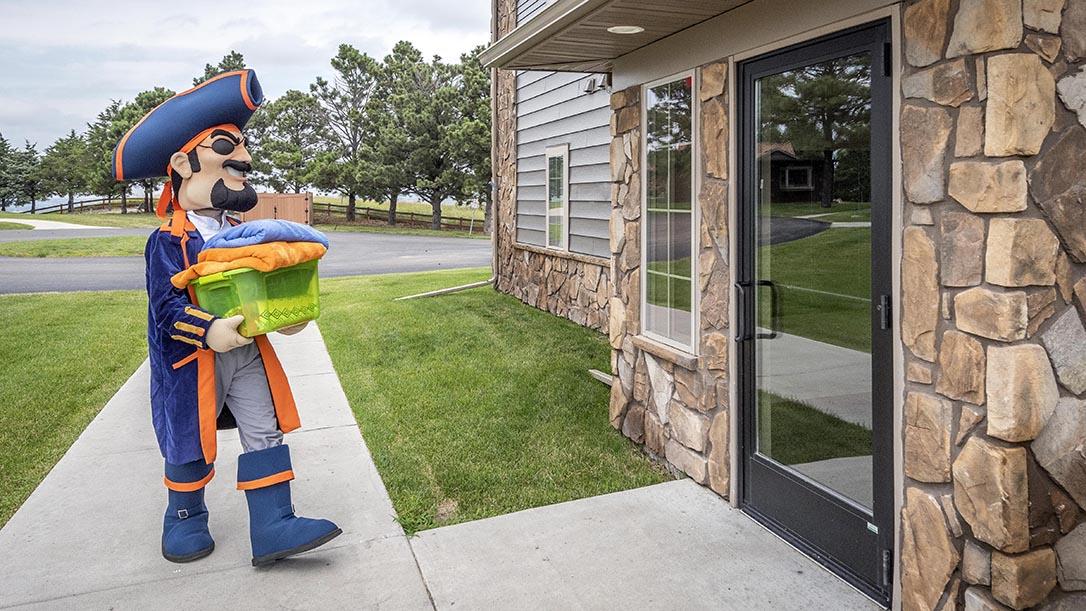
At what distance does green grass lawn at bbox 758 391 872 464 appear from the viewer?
307 cm

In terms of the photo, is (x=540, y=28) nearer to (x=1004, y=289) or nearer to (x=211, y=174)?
(x=211, y=174)

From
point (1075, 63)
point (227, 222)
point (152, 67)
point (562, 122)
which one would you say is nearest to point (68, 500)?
point (227, 222)

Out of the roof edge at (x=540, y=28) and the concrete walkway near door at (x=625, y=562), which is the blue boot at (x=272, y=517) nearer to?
the concrete walkway near door at (x=625, y=562)

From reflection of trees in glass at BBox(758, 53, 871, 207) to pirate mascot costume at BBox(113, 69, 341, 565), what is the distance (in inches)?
91.3

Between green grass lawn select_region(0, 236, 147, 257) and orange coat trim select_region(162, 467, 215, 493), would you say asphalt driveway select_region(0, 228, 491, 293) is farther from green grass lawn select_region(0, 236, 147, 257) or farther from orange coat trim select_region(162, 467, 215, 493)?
orange coat trim select_region(162, 467, 215, 493)

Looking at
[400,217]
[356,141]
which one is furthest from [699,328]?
[356,141]

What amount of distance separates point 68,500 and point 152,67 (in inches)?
2459

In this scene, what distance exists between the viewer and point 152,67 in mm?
57562

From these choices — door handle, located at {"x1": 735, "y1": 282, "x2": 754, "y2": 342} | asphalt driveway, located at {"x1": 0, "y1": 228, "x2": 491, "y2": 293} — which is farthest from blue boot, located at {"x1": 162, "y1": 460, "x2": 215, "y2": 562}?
asphalt driveway, located at {"x1": 0, "y1": 228, "x2": 491, "y2": 293}

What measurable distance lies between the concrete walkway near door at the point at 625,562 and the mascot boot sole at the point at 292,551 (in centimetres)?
40

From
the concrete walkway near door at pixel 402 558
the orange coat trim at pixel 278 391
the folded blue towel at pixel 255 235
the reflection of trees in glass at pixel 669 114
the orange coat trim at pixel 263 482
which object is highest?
the reflection of trees in glass at pixel 669 114

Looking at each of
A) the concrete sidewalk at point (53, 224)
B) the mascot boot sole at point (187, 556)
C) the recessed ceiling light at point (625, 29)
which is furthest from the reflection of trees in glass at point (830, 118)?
the concrete sidewalk at point (53, 224)

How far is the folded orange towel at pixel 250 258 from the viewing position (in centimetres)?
314

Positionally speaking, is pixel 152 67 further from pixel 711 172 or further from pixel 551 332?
pixel 711 172
